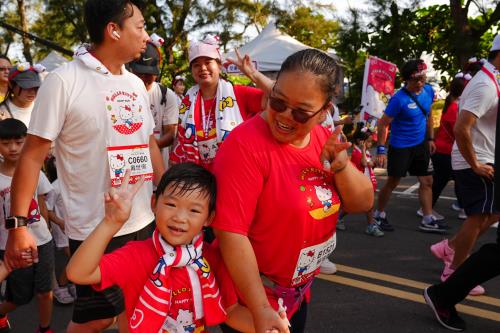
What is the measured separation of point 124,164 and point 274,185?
38.5 inches

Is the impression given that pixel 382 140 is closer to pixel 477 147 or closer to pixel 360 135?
pixel 360 135

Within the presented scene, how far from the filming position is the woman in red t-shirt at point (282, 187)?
1462 millimetres

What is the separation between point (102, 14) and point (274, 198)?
4.19 ft

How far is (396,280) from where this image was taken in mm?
3963

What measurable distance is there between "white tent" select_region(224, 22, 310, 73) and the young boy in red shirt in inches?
486

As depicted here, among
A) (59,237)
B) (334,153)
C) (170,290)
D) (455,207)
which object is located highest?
(334,153)

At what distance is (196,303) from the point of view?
1598mm

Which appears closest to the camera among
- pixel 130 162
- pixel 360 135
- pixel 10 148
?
pixel 130 162

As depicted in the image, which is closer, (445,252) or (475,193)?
(475,193)

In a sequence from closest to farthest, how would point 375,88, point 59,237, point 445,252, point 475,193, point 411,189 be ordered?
point 475,193, point 445,252, point 59,237, point 411,189, point 375,88

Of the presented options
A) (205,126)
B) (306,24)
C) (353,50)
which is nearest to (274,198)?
(205,126)

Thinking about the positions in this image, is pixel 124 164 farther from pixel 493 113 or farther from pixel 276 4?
pixel 276 4

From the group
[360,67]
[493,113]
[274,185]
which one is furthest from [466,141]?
[360,67]

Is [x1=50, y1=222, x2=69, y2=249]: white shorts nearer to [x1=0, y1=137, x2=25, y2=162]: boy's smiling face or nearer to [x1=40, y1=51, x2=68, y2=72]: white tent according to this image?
[x1=0, y1=137, x2=25, y2=162]: boy's smiling face
